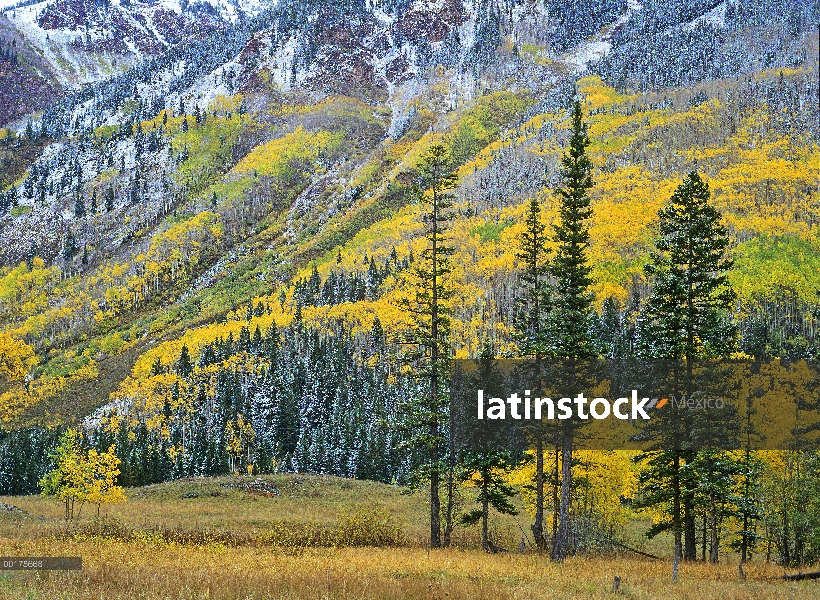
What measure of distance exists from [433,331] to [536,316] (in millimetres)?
5049

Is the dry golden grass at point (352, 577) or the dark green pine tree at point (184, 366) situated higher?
the dark green pine tree at point (184, 366)

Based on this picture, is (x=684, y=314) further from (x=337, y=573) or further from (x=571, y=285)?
(x=337, y=573)

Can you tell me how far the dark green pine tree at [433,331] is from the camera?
29469 mm

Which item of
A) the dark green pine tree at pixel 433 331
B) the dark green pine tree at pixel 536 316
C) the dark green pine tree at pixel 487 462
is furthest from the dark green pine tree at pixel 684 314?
the dark green pine tree at pixel 433 331

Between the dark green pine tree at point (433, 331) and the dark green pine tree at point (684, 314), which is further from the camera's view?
the dark green pine tree at point (433, 331)

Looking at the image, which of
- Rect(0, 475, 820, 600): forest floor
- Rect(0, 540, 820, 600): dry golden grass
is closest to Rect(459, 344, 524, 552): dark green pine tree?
Rect(0, 475, 820, 600): forest floor

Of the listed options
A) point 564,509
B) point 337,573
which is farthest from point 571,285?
point 337,573

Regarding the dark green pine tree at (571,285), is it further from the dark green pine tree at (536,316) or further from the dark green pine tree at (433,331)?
the dark green pine tree at (433,331)

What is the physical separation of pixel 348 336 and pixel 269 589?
17651 centimetres

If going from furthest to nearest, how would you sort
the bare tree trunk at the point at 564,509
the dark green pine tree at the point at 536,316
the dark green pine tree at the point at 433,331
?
1. the dark green pine tree at the point at 433,331
2. the dark green pine tree at the point at 536,316
3. the bare tree trunk at the point at 564,509

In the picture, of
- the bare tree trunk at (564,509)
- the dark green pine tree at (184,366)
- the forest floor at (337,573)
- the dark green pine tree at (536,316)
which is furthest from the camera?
the dark green pine tree at (184,366)

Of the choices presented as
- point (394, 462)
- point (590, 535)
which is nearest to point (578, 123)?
point (590, 535)

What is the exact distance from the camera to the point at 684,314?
82.1ft

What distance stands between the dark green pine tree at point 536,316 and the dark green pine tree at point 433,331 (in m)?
3.74
